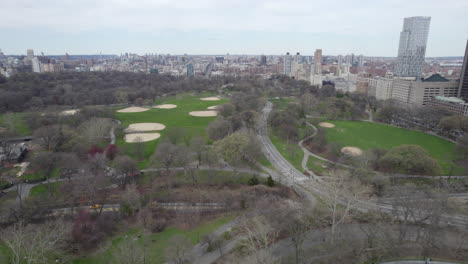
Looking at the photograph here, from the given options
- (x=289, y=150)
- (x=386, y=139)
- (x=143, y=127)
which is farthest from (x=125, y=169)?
(x=386, y=139)

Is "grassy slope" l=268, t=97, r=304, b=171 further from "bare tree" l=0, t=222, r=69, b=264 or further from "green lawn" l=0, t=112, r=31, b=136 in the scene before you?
"green lawn" l=0, t=112, r=31, b=136

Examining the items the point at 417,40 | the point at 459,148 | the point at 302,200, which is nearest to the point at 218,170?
the point at 302,200

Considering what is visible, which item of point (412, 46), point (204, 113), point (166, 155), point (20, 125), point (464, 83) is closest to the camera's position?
point (166, 155)

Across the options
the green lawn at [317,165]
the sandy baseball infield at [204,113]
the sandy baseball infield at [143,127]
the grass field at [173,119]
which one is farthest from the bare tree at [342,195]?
the sandy baseball infield at [204,113]

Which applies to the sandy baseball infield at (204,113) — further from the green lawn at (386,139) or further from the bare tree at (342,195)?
the bare tree at (342,195)

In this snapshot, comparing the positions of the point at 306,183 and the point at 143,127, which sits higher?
the point at 143,127

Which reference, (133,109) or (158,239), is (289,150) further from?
(133,109)

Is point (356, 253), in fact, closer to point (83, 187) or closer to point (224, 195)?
point (224, 195)

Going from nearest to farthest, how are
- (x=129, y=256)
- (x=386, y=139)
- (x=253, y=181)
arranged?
(x=129, y=256) < (x=253, y=181) < (x=386, y=139)
